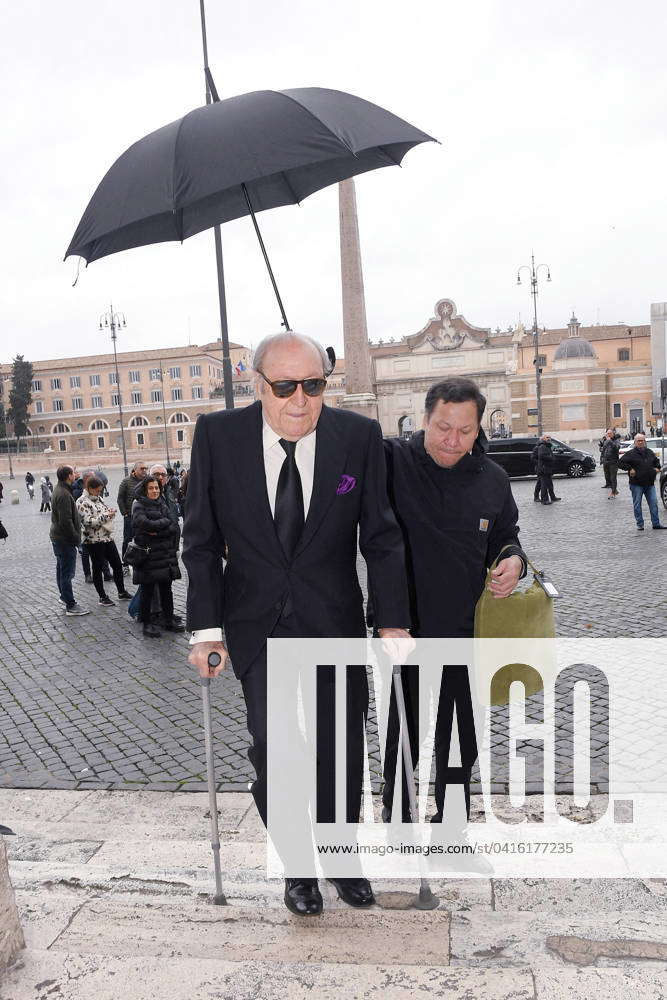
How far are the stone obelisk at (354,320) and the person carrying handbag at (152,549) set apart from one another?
1361cm

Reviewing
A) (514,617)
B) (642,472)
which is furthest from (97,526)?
(642,472)

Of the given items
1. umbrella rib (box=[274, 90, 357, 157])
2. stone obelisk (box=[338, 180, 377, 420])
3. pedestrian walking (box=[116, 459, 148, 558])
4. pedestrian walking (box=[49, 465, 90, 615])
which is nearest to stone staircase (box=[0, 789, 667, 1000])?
umbrella rib (box=[274, 90, 357, 157])

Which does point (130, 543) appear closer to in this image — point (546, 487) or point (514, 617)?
point (514, 617)

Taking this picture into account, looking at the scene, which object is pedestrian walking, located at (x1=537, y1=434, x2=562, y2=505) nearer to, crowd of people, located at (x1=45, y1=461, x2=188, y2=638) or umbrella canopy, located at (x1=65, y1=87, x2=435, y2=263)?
crowd of people, located at (x1=45, y1=461, x2=188, y2=638)

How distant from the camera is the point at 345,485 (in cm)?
238

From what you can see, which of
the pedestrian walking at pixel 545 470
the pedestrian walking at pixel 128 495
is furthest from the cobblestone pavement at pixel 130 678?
the pedestrian walking at pixel 545 470

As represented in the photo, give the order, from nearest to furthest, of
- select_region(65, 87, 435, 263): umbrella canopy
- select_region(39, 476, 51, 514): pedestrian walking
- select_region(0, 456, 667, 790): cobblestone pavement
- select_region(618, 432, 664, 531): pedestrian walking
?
1. select_region(65, 87, 435, 263): umbrella canopy
2. select_region(0, 456, 667, 790): cobblestone pavement
3. select_region(618, 432, 664, 531): pedestrian walking
4. select_region(39, 476, 51, 514): pedestrian walking

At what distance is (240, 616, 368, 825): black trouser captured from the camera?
2389 millimetres

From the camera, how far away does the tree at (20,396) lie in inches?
3282

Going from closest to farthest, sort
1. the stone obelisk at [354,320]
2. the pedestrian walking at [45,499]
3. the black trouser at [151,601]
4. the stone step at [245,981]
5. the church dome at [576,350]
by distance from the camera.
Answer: the stone step at [245,981] → the black trouser at [151,601] → the stone obelisk at [354,320] → the pedestrian walking at [45,499] → the church dome at [576,350]

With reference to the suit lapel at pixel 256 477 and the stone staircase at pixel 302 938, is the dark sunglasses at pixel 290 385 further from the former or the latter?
the stone staircase at pixel 302 938

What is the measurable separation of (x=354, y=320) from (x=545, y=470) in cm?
707

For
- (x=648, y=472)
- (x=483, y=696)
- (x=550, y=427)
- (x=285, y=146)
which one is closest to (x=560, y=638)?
(x=483, y=696)

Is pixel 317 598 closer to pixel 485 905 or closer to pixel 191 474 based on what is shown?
pixel 191 474
